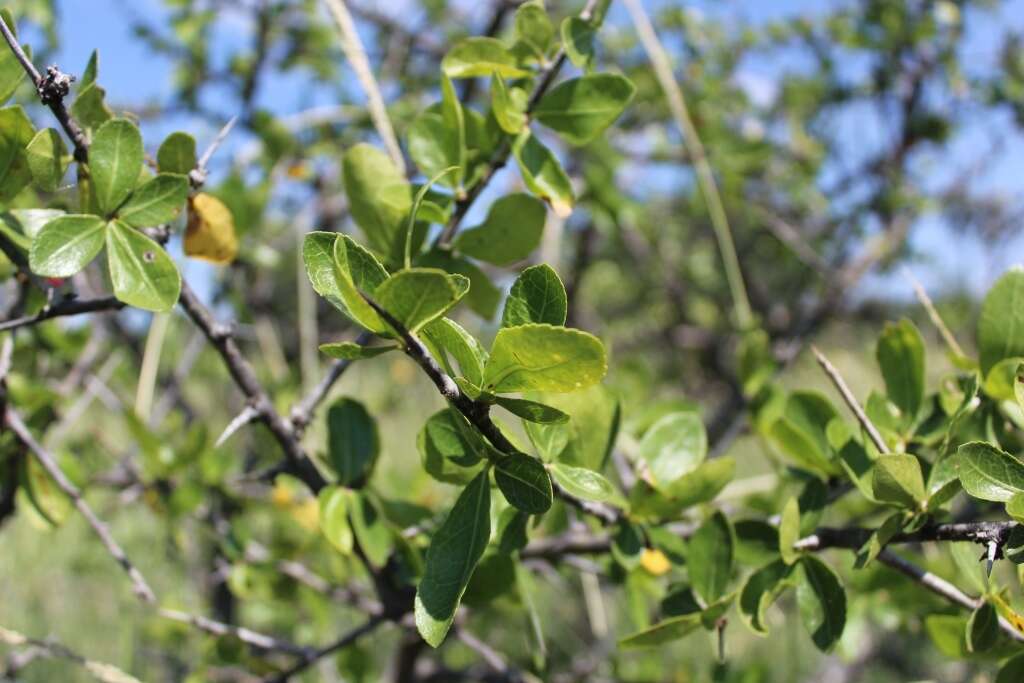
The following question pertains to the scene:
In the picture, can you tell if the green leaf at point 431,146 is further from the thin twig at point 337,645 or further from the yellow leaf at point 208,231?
the thin twig at point 337,645

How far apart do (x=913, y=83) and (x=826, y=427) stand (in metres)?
1.74

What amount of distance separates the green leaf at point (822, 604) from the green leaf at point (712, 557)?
0.04 meters

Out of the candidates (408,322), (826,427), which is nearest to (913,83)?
(826,427)

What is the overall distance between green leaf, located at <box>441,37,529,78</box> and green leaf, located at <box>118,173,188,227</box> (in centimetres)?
17

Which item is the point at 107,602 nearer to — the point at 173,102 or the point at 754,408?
the point at 173,102

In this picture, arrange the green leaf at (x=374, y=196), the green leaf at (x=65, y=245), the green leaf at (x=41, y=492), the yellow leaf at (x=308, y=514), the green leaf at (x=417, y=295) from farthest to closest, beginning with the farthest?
the yellow leaf at (x=308, y=514) → the green leaf at (x=41, y=492) → the green leaf at (x=374, y=196) → the green leaf at (x=65, y=245) → the green leaf at (x=417, y=295)

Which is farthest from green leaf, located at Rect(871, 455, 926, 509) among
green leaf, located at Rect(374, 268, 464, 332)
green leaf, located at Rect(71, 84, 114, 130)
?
green leaf, located at Rect(71, 84, 114, 130)

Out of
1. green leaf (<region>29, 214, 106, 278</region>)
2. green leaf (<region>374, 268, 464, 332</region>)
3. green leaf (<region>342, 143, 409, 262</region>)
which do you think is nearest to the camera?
green leaf (<region>374, 268, 464, 332</region>)

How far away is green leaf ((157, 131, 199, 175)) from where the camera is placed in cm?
46

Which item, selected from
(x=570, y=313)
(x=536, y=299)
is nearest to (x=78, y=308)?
(x=536, y=299)

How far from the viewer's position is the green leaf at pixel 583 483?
381 mm

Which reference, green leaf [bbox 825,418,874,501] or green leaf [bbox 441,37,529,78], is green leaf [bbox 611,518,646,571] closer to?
green leaf [bbox 825,418,874,501]

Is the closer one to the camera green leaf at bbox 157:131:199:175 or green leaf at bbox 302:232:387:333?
green leaf at bbox 302:232:387:333

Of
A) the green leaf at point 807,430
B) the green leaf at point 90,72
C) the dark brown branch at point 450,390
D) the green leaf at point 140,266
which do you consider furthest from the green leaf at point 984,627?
the green leaf at point 90,72
